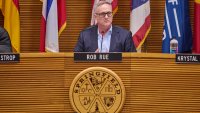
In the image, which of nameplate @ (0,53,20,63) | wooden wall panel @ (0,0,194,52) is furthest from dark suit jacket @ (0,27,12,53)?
wooden wall panel @ (0,0,194,52)

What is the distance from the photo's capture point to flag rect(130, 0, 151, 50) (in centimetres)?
466

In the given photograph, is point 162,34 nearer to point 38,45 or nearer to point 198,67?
point 38,45

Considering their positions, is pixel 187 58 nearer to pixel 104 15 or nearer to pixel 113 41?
pixel 113 41

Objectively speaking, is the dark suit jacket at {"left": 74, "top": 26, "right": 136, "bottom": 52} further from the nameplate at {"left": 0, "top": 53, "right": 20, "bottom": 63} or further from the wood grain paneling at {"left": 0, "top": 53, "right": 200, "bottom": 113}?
the nameplate at {"left": 0, "top": 53, "right": 20, "bottom": 63}

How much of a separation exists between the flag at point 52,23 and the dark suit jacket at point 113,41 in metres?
1.11

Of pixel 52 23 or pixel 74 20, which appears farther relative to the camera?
pixel 74 20

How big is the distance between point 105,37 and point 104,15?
188 millimetres

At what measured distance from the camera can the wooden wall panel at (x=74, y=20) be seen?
5.07m

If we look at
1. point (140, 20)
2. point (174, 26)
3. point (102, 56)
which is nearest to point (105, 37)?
point (102, 56)

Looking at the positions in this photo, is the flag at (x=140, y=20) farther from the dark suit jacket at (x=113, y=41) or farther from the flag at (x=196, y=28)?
the dark suit jacket at (x=113, y=41)

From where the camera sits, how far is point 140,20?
4695mm

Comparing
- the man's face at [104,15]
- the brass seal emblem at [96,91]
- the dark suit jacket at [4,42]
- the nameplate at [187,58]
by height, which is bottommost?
the brass seal emblem at [96,91]

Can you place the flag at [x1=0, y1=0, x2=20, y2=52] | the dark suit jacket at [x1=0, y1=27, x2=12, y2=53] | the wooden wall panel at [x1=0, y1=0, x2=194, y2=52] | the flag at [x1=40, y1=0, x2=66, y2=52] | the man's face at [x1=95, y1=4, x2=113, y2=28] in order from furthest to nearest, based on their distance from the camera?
the wooden wall panel at [x1=0, y1=0, x2=194, y2=52]
the flag at [x1=0, y1=0, x2=20, y2=52]
the flag at [x1=40, y1=0, x2=66, y2=52]
the man's face at [x1=95, y1=4, x2=113, y2=28]
the dark suit jacket at [x1=0, y1=27, x2=12, y2=53]

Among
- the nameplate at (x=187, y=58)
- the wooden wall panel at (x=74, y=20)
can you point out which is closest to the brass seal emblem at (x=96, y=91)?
the nameplate at (x=187, y=58)
